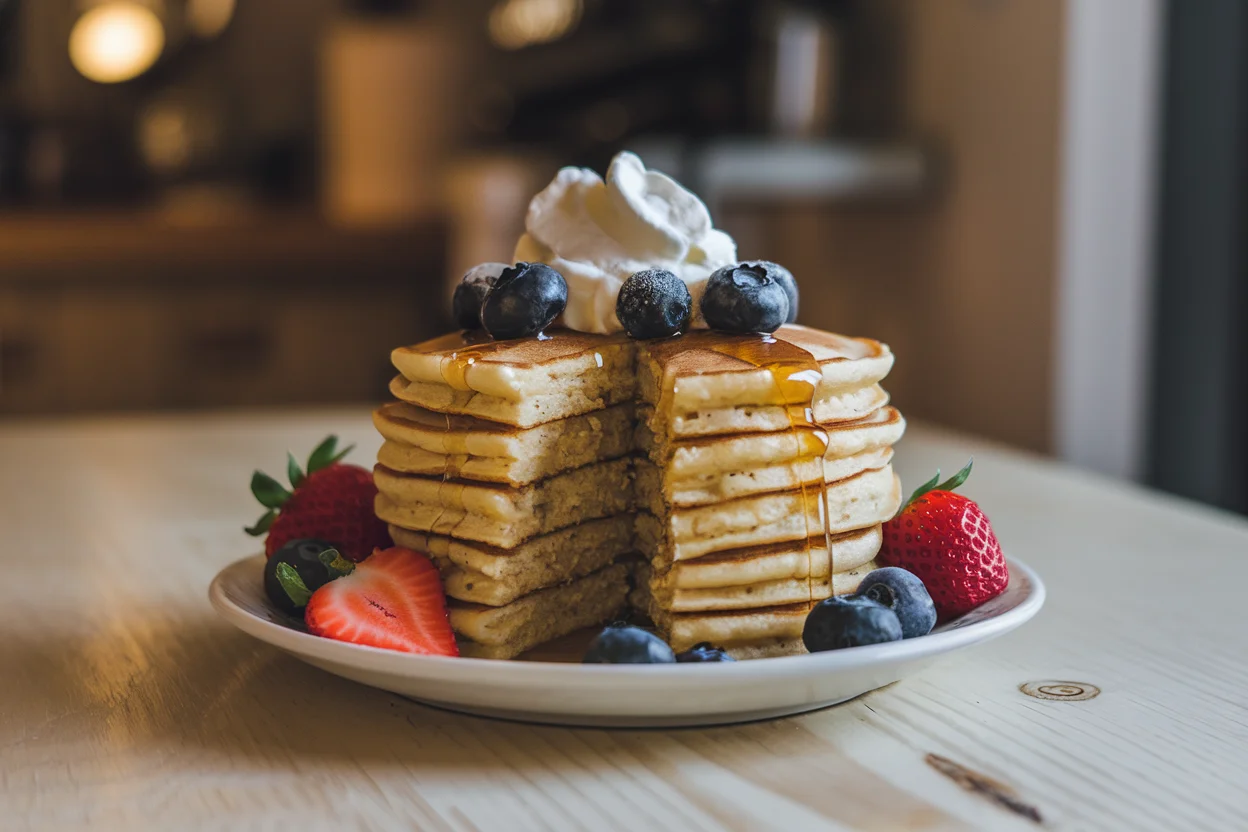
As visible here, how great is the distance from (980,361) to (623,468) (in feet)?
6.45

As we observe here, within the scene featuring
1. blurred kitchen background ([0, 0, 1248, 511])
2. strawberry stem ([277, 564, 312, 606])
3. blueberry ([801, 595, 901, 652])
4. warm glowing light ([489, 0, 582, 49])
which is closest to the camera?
blueberry ([801, 595, 901, 652])

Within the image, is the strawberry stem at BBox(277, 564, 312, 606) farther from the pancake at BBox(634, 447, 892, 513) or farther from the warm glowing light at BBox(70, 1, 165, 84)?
the warm glowing light at BBox(70, 1, 165, 84)

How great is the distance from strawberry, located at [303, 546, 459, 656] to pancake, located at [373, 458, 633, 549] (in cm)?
4

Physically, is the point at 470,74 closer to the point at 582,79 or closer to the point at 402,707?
the point at 582,79

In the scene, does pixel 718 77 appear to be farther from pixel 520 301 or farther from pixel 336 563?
pixel 336 563

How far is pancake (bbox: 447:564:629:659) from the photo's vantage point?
3.20 feet

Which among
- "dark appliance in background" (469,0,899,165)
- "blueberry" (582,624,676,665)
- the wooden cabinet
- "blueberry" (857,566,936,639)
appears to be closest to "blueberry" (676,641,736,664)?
"blueberry" (582,624,676,665)

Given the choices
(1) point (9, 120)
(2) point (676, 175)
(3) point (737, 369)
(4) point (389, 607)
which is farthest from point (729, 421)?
(1) point (9, 120)

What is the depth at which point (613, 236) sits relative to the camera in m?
Result: 1.16

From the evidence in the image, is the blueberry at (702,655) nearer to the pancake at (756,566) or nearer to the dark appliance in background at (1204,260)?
the pancake at (756,566)

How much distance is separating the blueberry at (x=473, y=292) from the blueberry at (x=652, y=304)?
0.43ft

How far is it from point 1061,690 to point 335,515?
60cm

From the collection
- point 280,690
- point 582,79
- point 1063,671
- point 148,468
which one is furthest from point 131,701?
point 582,79

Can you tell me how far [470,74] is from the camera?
187 inches
